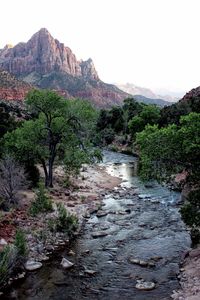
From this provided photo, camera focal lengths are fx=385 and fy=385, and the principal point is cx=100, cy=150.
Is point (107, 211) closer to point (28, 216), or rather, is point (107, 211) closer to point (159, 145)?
point (28, 216)

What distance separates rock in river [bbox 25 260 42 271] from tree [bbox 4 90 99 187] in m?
14.3

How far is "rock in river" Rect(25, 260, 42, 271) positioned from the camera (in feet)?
63.9

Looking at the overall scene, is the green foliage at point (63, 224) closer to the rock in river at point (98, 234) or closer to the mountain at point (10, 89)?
the rock in river at point (98, 234)

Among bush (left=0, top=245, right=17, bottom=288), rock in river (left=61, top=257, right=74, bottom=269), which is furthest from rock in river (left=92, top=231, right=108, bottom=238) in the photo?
bush (left=0, top=245, right=17, bottom=288)

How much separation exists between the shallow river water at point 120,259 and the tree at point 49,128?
7125 millimetres

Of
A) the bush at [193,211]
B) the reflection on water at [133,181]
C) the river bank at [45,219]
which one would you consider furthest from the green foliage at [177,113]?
the bush at [193,211]

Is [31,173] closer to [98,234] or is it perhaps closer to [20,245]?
[98,234]

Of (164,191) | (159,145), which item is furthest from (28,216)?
(164,191)

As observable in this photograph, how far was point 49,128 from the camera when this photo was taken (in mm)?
33656

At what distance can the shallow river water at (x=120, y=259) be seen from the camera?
17375 millimetres

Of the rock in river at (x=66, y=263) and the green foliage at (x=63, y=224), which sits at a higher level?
the green foliage at (x=63, y=224)

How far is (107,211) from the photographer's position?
3058cm

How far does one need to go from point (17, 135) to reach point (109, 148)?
51332 mm

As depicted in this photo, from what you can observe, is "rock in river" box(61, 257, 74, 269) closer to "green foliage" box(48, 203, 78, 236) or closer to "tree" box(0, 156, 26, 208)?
"green foliage" box(48, 203, 78, 236)
